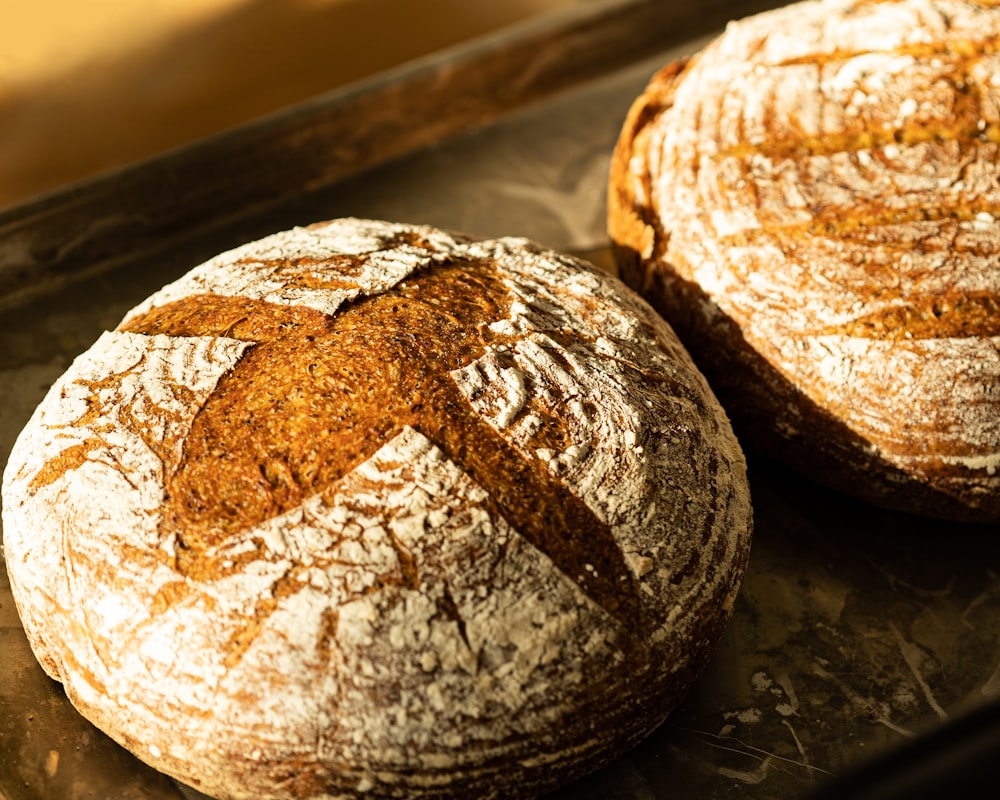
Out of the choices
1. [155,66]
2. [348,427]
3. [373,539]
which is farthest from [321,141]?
[373,539]

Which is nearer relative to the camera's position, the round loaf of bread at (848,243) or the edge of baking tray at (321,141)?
the round loaf of bread at (848,243)

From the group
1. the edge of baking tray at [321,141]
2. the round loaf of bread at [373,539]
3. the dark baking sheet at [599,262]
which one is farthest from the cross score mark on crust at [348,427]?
the edge of baking tray at [321,141]

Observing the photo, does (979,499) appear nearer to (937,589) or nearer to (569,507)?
(937,589)

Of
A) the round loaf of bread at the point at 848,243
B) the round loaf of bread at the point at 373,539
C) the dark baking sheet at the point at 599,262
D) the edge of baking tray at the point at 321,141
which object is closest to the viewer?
the round loaf of bread at the point at 373,539

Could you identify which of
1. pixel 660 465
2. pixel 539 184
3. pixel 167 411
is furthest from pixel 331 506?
pixel 539 184

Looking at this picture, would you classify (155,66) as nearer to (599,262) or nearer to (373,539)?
(599,262)

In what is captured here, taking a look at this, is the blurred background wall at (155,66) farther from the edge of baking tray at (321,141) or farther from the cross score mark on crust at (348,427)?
the cross score mark on crust at (348,427)

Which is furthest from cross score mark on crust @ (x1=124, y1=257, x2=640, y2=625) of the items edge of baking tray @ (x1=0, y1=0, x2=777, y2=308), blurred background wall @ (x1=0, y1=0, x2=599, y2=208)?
blurred background wall @ (x1=0, y1=0, x2=599, y2=208)
